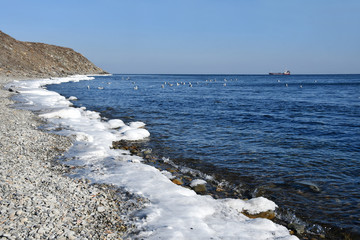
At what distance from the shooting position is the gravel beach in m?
4.91

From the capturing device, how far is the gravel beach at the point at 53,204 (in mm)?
4914

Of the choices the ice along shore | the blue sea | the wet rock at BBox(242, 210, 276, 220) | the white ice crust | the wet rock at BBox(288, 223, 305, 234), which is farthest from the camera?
the blue sea

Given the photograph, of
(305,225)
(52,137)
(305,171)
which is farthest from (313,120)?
(52,137)

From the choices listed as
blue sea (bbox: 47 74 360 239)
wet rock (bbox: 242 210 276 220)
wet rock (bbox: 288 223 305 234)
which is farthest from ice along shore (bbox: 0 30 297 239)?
blue sea (bbox: 47 74 360 239)

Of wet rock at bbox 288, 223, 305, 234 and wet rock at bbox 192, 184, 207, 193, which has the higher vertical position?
wet rock at bbox 192, 184, 207, 193

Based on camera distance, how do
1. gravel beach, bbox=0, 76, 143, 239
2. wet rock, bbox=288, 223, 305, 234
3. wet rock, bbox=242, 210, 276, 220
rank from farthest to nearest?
wet rock, bbox=242, 210, 276, 220, wet rock, bbox=288, 223, 305, 234, gravel beach, bbox=0, 76, 143, 239

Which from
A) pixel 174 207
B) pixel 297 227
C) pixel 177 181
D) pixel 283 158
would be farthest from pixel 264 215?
pixel 283 158

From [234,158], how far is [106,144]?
20.0 feet

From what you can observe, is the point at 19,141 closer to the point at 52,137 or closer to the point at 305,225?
the point at 52,137

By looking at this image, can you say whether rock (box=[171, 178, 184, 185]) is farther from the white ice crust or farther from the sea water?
the sea water

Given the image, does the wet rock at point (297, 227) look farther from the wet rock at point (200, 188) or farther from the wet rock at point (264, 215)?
the wet rock at point (200, 188)

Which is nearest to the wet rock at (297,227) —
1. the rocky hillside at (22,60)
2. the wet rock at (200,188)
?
the wet rock at (200,188)

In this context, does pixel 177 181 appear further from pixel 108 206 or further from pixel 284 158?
pixel 284 158

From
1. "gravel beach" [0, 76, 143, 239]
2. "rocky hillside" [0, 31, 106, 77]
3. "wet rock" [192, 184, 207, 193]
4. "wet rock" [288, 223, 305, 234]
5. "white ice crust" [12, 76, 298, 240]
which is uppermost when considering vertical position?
"rocky hillside" [0, 31, 106, 77]
